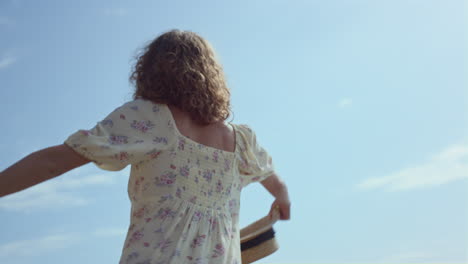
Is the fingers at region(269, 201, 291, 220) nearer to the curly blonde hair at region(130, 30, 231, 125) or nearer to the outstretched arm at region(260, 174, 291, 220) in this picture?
the outstretched arm at region(260, 174, 291, 220)

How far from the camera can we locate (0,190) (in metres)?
2.76

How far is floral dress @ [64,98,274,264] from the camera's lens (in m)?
3.03

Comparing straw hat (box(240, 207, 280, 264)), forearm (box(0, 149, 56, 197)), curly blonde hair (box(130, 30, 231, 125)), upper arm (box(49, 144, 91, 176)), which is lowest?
straw hat (box(240, 207, 280, 264))

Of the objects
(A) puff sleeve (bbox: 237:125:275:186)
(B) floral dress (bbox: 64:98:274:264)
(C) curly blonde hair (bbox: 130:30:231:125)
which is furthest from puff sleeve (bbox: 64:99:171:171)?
(A) puff sleeve (bbox: 237:125:275:186)

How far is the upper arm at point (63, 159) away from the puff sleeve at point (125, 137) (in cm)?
2

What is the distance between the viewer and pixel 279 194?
3.78 m

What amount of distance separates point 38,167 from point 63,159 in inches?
4.8

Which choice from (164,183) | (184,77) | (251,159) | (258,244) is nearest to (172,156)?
(164,183)

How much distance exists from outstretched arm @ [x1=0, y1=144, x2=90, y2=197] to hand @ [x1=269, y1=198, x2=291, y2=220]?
1.18 meters

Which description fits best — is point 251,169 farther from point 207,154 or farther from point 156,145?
point 156,145

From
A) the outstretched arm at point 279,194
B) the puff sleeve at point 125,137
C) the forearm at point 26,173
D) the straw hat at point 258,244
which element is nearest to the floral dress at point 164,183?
the puff sleeve at point 125,137

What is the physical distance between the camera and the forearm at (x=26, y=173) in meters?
2.77

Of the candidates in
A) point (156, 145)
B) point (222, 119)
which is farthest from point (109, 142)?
point (222, 119)

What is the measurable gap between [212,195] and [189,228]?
0.21m
